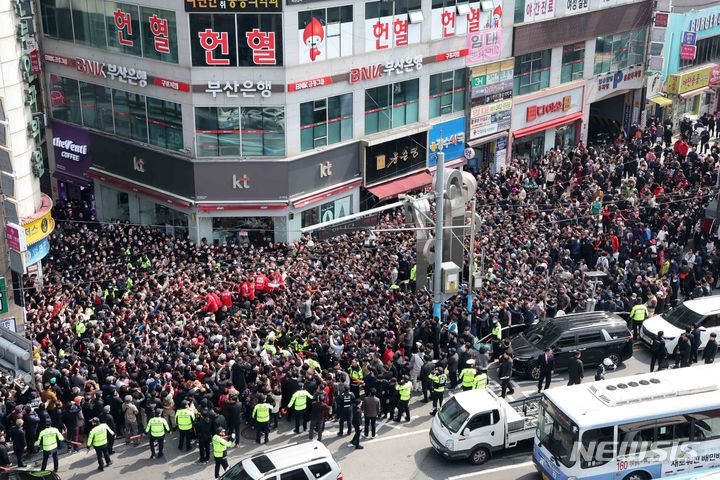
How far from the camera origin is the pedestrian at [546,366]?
26469mm

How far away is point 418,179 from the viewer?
43.1 meters

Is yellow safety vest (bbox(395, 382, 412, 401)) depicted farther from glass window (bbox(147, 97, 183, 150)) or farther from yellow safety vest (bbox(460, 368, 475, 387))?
glass window (bbox(147, 97, 183, 150))

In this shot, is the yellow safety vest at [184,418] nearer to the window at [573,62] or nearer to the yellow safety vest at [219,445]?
the yellow safety vest at [219,445]

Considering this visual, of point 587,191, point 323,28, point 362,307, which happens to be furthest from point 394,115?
point 362,307

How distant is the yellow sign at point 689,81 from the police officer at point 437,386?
36804mm

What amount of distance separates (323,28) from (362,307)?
42.2 ft

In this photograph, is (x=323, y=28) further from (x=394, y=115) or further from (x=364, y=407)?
(x=364, y=407)

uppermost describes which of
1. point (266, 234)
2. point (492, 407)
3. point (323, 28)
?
point (323, 28)

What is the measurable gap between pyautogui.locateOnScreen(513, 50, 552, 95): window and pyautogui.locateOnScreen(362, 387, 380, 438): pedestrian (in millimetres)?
27007

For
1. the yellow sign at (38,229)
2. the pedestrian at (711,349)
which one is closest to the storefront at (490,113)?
the pedestrian at (711,349)

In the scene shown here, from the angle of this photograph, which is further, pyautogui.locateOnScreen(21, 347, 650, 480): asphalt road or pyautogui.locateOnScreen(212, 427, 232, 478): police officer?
pyautogui.locateOnScreen(21, 347, 650, 480): asphalt road

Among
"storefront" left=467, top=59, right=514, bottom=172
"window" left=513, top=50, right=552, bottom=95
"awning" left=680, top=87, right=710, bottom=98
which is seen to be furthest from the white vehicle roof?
"awning" left=680, top=87, right=710, bottom=98

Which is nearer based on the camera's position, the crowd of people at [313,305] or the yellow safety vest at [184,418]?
the yellow safety vest at [184,418]

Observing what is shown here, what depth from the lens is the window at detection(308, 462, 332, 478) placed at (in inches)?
814
